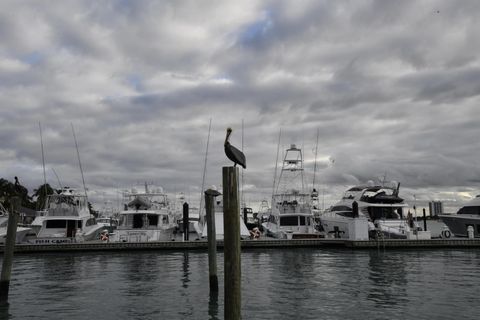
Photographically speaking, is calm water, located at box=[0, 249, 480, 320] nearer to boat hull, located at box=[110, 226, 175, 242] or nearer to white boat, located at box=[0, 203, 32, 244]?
Answer: boat hull, located at box=[110, 226, 175, 242]

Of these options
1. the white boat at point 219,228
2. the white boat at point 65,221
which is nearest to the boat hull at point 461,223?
the white boat at point 219,228

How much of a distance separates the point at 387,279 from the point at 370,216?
84.0 feet

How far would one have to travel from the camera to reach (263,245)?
37.1 meters

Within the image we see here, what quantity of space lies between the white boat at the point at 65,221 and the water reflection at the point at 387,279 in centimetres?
2484

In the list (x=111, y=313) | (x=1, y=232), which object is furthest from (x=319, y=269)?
(x=1, y=232)

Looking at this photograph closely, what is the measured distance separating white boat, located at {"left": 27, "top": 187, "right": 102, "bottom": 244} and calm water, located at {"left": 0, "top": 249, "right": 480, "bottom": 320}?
6503 mm

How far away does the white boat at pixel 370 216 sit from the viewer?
3931cm

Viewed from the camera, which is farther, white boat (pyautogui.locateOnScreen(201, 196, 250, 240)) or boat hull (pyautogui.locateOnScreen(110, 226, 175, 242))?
boat hull (pyautogui.locateOnScreen(110, 226, 175, 242))

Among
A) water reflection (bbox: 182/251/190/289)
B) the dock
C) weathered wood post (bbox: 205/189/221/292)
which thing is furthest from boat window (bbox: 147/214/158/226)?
weathered wood post (bbox: 205/189/221/292)

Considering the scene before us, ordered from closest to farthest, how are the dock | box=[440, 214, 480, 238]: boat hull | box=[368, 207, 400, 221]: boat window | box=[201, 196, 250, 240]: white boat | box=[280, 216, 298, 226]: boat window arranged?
1. the dock
2. box=[201, 196, 250, 240]: white boat
3. box=[440, 214, 480, 238]: boat hull
4. box=[280, 216, 298, 226]: boat window
5. box=[368, 207, 400, 221]: boat window

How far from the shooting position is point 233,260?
10.1m

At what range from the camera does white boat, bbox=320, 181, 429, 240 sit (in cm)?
3931

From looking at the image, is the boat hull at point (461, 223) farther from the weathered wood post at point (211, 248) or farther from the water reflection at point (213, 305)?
the water reflection at point (213, 305)

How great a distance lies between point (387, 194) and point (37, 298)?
38125 mm
